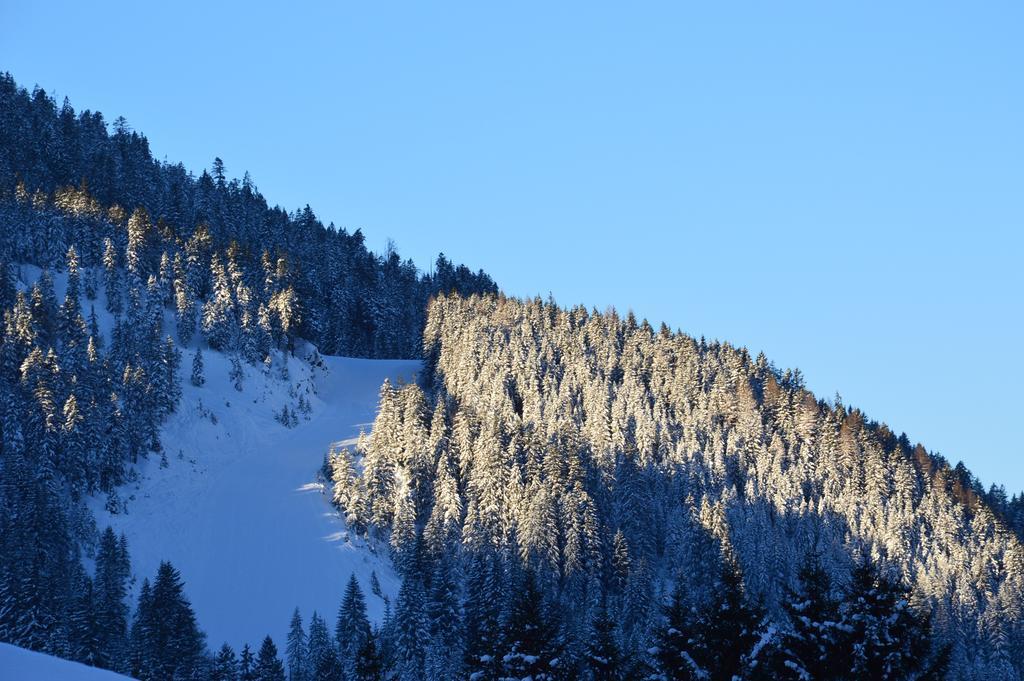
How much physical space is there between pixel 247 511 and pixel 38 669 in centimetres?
8113

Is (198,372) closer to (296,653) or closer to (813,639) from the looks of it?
(296,653)

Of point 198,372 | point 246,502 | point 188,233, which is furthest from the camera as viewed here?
point 188,233

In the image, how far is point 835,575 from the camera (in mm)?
87312

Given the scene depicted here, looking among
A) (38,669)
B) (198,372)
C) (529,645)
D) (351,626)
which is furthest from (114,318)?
(38,669)

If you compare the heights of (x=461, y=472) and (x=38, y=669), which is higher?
(x=38, y=669)

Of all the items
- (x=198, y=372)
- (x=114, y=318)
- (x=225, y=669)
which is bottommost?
(x=225, y=669)

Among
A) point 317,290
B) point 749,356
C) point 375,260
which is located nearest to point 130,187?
point 317,290

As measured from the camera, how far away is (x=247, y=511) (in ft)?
324

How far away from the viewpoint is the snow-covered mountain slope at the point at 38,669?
19.4 metres

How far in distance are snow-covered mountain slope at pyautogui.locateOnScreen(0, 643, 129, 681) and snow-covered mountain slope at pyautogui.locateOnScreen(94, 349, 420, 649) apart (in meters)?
58.2

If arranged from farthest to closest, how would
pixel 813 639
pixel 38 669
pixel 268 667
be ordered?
pixel 268 667, pixel 813 639, pixel 38 669

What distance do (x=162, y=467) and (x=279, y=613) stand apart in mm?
26062

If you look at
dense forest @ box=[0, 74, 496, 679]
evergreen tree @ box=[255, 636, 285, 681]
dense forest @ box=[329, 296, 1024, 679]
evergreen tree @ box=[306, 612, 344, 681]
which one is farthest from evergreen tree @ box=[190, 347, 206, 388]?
evergreen tree @ box=[255, 636, 285, 681]

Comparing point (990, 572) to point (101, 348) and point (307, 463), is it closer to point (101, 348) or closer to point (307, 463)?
point (307, 463)
